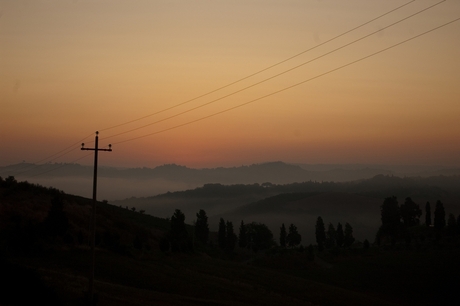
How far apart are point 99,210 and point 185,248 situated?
74.4 ft

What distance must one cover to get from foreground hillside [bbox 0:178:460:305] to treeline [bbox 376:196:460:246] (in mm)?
20520

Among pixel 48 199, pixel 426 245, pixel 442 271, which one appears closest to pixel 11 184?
pixel 48 199

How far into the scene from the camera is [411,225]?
149m

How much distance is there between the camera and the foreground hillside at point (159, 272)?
112 ft

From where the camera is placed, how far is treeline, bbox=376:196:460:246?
122 meters

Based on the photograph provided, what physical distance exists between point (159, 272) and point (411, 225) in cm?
11745

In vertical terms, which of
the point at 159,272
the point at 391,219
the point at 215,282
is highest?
the point at 391,219

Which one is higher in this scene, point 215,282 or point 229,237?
point 215,282

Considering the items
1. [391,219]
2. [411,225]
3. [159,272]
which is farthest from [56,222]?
[411,225]

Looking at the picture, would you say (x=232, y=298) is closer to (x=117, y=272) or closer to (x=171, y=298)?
(x=171, y=298)

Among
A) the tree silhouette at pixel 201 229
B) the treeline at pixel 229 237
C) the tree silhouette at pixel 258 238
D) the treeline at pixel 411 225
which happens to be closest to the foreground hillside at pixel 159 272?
the treeline at pixel 229 237

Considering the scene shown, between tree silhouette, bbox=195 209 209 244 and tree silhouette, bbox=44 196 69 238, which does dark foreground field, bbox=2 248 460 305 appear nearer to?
tree silhouette, bbox=44 196 69 238

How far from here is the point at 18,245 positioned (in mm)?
51844

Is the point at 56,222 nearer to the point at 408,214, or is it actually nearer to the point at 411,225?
the point at 408,214
